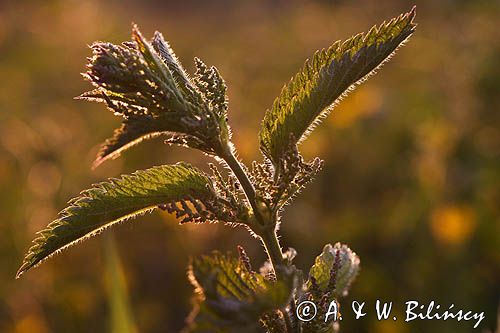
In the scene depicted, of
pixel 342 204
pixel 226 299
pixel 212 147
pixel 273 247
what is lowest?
pixel 226 299

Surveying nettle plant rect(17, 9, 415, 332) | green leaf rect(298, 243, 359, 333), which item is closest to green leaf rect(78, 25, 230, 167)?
nettle plant rect(17, 9, 415, 332)

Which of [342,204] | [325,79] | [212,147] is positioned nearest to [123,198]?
[212,147]

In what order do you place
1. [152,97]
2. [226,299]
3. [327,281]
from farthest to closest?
[327,281] → [152,97] → [226,299]

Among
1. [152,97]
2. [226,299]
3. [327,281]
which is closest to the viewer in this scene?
[226,299]

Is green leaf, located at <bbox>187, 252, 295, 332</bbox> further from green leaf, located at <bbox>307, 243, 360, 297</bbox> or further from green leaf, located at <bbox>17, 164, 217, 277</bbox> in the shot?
green leaf, located at <bbox>307, 243, 360, 297</bbox>

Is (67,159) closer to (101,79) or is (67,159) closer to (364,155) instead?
(364,155)

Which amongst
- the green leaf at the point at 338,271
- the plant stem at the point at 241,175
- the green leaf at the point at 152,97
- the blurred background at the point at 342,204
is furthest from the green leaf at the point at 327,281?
the blurred background at the point at 342,204

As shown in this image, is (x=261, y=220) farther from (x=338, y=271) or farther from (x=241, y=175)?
(x=338, y=271)
